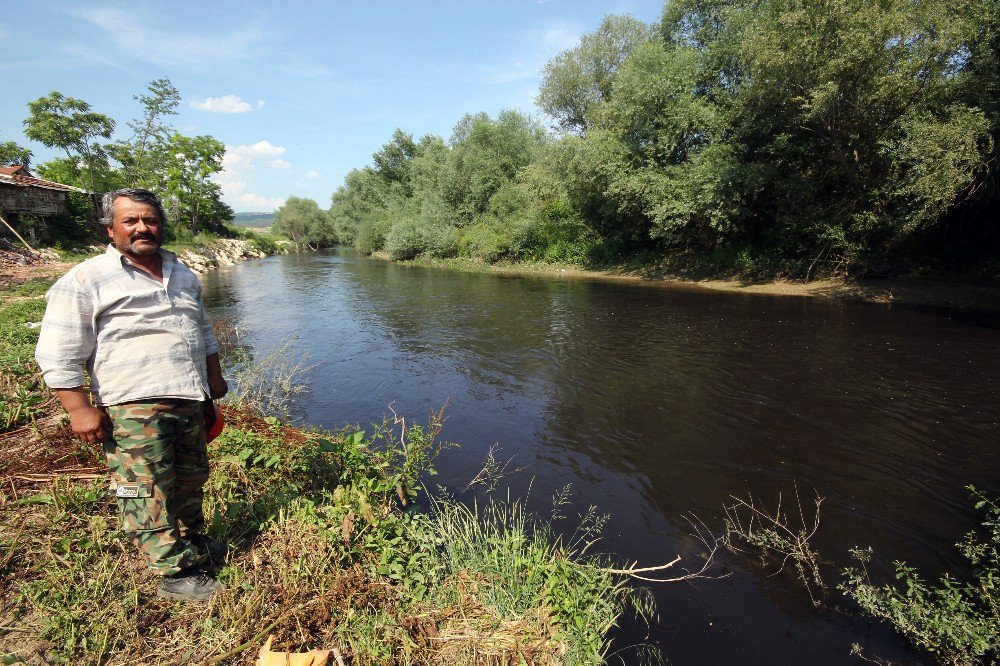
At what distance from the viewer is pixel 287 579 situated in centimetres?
323

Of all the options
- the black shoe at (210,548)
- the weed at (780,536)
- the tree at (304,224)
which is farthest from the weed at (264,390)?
the tree at (304,224)

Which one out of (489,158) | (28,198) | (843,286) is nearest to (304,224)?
(489,158)

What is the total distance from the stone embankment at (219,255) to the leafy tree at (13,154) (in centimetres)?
1672

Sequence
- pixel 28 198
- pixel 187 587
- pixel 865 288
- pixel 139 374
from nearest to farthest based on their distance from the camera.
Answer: pixel 139 374 < pixel 187 587 < pixel 865 288 < pixel 28 198

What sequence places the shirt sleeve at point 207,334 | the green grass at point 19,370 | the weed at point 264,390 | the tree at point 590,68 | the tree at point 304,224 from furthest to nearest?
the tree at point 304,224 < the tree at point 590,68 < the weed at point 264,390 < the green grass at point 19,370 < the shirt sleeve at point 207,334

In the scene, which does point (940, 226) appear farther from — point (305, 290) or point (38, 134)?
point (38, 134)

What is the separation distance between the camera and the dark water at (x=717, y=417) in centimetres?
439

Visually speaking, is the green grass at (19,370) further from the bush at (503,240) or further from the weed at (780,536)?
the bush at (503,240)

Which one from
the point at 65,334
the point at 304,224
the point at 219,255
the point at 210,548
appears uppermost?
the point at 304,224

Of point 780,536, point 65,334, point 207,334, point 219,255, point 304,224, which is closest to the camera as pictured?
point 65,334

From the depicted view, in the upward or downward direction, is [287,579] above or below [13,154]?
below

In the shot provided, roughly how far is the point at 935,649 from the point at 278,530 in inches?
202

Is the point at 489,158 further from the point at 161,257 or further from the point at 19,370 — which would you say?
the point at 161,257

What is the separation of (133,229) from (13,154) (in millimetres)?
59010
